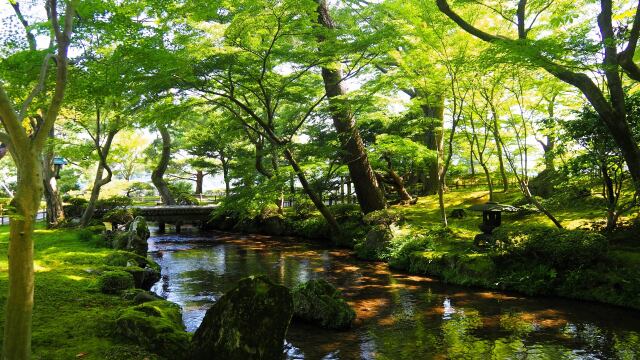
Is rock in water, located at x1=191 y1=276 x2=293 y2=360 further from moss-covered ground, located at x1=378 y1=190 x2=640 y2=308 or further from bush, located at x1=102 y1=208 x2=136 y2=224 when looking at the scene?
bush, located at x1=102 y1=208 x2=136 y2=224

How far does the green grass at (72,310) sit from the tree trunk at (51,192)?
736 cm

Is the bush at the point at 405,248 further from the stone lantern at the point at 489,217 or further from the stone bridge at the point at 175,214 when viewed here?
the stone bridge at the point at 175,214

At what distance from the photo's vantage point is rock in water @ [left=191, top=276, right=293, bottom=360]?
4430mm

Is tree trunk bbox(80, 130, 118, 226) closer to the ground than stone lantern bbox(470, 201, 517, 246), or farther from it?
farther from it

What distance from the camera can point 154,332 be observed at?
4.80 metres

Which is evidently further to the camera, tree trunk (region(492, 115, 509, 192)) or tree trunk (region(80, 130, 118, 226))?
tree trunk (region(80, 130, 118, 226))

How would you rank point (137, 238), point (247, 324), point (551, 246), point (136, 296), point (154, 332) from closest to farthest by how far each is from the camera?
1. point (247, 324)
2. point (154, 332)
3. point (136, 296)
4. point (551, 246)
5. point (137, 238)

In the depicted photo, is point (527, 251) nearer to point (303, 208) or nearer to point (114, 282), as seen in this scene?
point (114, 282)

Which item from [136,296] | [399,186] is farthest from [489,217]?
[136,296]

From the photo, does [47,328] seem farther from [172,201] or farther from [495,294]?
[172,201]

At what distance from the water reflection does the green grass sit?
1.64m

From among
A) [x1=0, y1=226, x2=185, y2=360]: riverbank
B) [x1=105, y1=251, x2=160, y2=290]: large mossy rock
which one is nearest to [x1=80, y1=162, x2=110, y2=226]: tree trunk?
[x1=0, y1=226, x2=185, y2=360]: riverbank

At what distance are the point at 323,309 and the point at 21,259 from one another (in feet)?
16.0

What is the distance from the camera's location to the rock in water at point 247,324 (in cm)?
443
